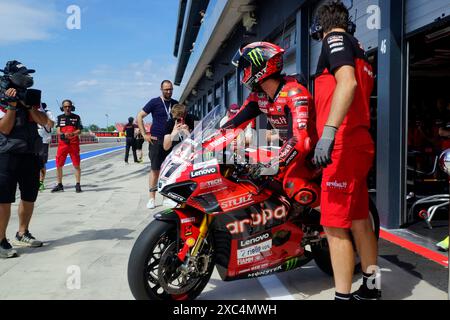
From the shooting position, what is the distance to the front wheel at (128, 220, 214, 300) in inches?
108

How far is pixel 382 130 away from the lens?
17.3ft

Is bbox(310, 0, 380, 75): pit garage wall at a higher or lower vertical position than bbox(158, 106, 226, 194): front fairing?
higher


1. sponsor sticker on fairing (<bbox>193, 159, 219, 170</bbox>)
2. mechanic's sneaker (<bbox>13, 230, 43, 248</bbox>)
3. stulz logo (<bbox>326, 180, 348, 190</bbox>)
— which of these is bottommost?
mechanic's sneaker (<bbox>13, 230, 43, 248</bbox>)

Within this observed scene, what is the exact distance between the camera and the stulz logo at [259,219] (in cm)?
295

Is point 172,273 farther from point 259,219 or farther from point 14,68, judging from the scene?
point 14,68

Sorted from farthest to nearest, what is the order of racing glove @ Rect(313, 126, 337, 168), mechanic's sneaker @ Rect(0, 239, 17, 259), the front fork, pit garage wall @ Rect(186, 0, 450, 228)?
pit garage wall @ Rect(186, 0, 450, 228)
mechanic's sneaker @ Rect(0, 239, 17, 259)
the front fork
racing glove @ Rect(313, 126, 337, 168)

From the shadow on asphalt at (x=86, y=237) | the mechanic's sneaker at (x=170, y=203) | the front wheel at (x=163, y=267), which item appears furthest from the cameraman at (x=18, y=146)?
the mechanic's sneaker at (x=170, y=203)

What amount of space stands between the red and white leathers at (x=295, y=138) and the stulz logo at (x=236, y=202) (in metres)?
0.29

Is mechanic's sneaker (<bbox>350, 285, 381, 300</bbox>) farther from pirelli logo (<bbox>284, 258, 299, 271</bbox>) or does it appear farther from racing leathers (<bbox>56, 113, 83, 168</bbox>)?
racing leathers (<bbox>56, 113, 83, 168</bbox>)

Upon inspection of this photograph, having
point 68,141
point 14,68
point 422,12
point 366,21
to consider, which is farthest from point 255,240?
point 68,141

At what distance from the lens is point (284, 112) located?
321 centimetres

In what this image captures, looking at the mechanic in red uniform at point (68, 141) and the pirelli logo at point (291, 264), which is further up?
the mechanic in red uniform at point (68, 141)

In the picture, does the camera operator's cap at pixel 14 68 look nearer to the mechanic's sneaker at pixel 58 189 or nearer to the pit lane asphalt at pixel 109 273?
the pit lane asphalt at pixel 109 273

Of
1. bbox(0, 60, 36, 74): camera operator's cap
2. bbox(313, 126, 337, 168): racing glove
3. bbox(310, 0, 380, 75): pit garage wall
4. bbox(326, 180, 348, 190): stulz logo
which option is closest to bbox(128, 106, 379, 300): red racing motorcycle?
bbox(326, 180, 348, 190): stulz logo
